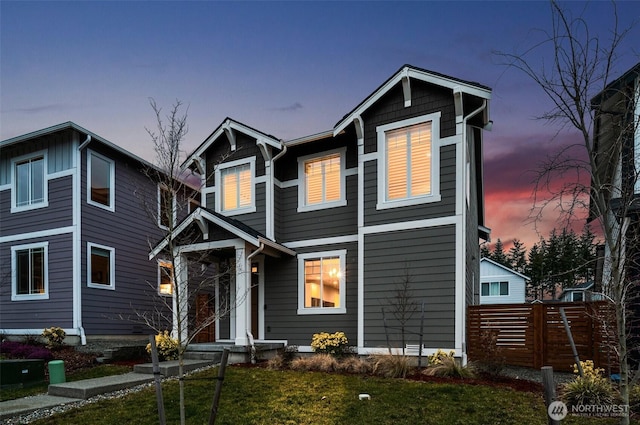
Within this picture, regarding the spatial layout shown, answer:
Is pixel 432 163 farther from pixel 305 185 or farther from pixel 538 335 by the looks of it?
pixel 538 335

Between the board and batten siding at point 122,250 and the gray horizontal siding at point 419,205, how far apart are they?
7.26m

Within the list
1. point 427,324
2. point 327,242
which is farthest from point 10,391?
point 427,324

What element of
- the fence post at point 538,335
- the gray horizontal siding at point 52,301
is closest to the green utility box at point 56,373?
the gray horizontal siding at point 52,301

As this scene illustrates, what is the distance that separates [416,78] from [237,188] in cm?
620

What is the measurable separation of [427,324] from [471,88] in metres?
5.56

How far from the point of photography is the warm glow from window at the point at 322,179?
1164 cm

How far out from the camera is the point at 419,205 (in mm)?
9867

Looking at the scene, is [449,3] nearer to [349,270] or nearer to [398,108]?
[398,108]

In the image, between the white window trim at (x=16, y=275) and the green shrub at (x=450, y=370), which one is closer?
the green shrub at (x=450, y=370)

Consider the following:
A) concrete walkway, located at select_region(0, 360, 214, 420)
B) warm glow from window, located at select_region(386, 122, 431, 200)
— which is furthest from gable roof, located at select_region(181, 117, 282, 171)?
concrete walkway, located at select_region(0, 360, 214, 420)

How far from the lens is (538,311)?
9203 millimetres

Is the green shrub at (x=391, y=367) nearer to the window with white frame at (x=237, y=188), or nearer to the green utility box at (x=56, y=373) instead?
the window with white frame at (x=237, y=188)

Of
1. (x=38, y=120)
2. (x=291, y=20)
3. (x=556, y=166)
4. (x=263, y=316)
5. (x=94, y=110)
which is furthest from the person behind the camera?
(x=38, y=120)

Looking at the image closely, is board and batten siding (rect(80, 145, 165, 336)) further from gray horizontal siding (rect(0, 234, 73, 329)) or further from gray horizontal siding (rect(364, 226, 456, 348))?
gray horizontal siding (rect(364, 226, 456, 348))
